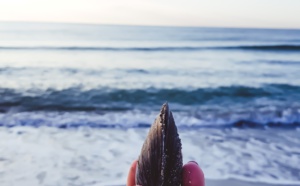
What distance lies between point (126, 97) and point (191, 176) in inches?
336

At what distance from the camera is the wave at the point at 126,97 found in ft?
29.4

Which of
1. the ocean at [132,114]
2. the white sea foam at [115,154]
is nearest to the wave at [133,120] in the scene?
the ocean at [132,114]

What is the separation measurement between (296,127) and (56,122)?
16.3ft

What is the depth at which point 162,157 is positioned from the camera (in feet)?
4.45

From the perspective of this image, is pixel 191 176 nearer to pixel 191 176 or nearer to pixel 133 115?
pixel 191 176

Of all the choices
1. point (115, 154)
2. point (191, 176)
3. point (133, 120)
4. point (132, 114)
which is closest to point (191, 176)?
point (191, 176)

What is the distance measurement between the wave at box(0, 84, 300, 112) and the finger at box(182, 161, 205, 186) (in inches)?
291

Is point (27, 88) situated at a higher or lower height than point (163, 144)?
lower

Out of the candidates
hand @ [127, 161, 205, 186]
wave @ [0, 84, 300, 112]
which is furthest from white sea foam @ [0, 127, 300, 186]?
hand @ [127, 161, 205, 186]

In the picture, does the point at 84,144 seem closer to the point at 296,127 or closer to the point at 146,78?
the point at 296,127

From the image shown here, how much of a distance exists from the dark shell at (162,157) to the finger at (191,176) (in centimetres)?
5

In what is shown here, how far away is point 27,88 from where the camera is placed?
1057 centimetres

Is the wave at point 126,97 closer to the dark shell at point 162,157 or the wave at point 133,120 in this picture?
the wave at point 133,120

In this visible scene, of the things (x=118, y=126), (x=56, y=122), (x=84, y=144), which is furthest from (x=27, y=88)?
(x=84, y=144)
